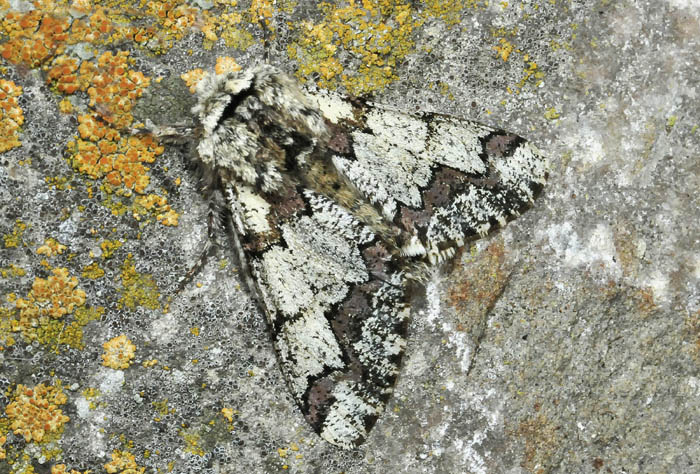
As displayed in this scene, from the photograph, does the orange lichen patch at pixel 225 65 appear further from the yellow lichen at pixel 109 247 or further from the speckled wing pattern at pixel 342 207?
the yellow lichen at pixel 109 247

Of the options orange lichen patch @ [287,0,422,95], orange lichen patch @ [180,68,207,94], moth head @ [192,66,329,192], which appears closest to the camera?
moth head @ [192,66,329,192]

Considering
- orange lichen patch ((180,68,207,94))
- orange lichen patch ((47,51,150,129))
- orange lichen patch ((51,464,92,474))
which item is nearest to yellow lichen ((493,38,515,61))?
orange lichen patch ((180,68,207,94))

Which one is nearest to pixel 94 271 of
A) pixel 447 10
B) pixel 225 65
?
pixel 225 65

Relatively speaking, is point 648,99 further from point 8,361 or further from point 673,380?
point 8,361

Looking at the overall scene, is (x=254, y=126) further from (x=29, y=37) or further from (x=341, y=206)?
(x=29, y=37)

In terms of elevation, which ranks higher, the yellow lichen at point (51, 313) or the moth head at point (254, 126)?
the moth head at point (254, 126)

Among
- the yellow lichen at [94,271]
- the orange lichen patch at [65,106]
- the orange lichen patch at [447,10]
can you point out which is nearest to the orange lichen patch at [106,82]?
the orange lichen patch at [65,106]

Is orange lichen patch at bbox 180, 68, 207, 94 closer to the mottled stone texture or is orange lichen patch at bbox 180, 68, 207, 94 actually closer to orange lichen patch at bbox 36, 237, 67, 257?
the mottled stone texture
